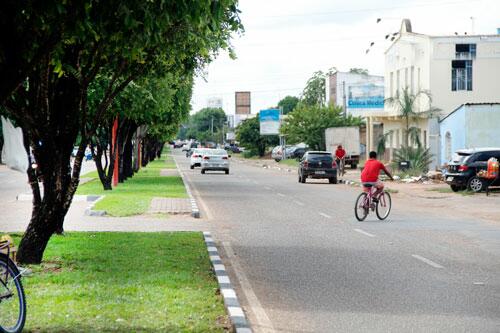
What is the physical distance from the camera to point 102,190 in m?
34.6

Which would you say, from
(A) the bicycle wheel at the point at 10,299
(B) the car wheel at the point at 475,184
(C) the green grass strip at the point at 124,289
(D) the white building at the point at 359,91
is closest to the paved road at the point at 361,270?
(C) the green grass strip at the point at 124,289

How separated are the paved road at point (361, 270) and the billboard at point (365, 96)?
83.8 meters

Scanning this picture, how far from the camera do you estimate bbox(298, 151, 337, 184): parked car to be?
4409 centimetres

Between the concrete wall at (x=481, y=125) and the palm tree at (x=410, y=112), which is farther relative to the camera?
the palm tree at (x=410, y=112)

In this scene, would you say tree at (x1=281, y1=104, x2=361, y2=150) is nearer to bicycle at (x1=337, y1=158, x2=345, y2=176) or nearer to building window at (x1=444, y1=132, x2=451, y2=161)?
bicycle at (x1=337, y1=158, x2=345, y2=176)

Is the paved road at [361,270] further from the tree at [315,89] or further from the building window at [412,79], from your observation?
the tree at [315,89]

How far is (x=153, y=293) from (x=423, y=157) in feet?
121

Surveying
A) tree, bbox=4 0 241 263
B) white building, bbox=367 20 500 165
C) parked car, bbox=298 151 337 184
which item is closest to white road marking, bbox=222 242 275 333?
tree, bbox=4 0 241 263

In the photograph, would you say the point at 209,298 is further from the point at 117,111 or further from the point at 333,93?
the point at 333,93

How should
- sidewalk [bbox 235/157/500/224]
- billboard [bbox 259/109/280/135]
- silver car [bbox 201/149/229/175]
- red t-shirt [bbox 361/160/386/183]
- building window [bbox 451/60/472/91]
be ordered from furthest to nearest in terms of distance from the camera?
billboard [bbox 259/109/280/135]
silver car [bbox 201/149/229/175]
building window [bbox 451/60/472/91]
sidewalk [bbox 235/157/500/224]
red t-shirt [bbox 361/160/386/183]

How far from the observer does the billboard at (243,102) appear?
186 meters

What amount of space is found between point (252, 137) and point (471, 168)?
79466 mm

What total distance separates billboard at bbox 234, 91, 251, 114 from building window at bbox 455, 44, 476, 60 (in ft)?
431

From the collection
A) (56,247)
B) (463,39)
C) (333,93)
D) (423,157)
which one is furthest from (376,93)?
(56,247)
